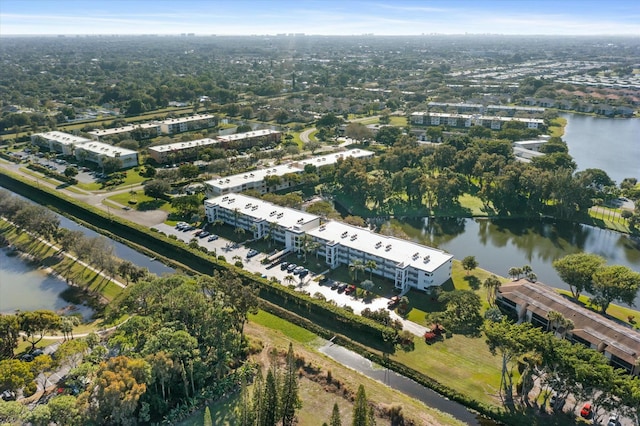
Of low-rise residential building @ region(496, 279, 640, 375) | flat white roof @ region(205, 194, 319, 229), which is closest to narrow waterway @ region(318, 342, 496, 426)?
low-rise residential building @ region(496, 279, 640, 375)

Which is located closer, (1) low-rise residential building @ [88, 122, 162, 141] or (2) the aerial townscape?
(2) the aerial townscape

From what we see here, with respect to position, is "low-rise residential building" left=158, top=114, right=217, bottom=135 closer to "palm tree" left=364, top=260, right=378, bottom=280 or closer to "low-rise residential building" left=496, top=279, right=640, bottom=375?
"palm tree" left=364, top=260, right=378, bottom=280

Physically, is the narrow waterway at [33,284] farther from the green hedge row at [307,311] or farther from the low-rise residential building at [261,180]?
the low-rise residential building at [261,180]

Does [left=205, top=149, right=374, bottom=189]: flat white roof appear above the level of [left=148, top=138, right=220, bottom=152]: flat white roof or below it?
below

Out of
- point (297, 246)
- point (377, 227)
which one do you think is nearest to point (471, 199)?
point (377, 227)

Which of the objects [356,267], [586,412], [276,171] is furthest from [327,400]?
[276,171]

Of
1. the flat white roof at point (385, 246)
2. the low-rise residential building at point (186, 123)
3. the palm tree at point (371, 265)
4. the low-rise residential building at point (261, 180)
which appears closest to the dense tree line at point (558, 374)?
the flat white roof at point (385, 246)
